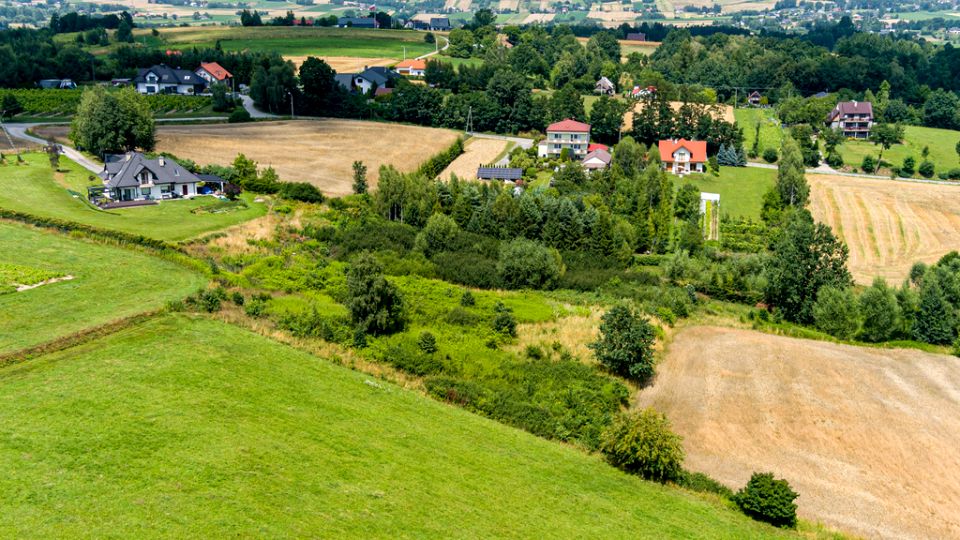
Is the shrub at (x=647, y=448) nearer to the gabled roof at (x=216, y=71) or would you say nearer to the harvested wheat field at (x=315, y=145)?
the harvested wheat field at (x=315, y=145)

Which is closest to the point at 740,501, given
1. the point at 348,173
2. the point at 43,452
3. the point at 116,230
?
the point at 43,452

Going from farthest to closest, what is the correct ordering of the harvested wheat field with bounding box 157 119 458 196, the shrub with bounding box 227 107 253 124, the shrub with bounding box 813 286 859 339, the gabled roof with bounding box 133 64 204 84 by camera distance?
the gabled roof with bounding box 133 64 204 84 → the shrub with bounding box 227 107 253 124 → the harvested wheat field with bounding box 157 119 458 196 → the shrub with bounding box 813 286 859 339

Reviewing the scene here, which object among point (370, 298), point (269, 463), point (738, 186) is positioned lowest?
point (738, 186)

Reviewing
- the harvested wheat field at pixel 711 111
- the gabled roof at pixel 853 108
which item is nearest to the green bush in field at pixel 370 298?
the harvested wheat field at pixel 711 111

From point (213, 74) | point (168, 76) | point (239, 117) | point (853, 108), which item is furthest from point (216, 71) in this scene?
point (853, 108)

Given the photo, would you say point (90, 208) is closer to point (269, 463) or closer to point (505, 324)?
point (505, 324)

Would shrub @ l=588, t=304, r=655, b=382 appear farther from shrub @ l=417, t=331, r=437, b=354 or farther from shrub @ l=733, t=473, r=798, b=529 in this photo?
shrub @ l=733, t=473, r=798, b=529

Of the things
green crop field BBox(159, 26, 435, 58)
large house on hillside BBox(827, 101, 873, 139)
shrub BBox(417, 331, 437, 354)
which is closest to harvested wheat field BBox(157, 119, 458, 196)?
shrub BBox(417, 331, 437, 354)
